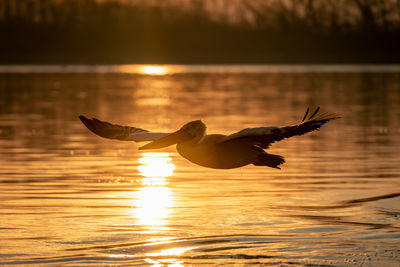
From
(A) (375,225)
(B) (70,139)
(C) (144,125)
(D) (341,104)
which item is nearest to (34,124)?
(C) (144,125)

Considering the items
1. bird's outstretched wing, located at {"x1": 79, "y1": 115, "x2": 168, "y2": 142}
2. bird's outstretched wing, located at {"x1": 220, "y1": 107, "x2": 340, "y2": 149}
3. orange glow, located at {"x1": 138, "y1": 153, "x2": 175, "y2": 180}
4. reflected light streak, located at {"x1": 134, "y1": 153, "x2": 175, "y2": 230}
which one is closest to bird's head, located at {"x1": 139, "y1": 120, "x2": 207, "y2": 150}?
bird's outstretched wing, located at {"x1": 220, "y1": 107, "x2": 340, "y2": 149}

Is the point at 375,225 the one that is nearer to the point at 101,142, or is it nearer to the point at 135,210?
the point at 135,210

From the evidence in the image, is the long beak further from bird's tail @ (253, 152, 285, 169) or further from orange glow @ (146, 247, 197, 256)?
orange glow @ (146, 247, 197, 256)

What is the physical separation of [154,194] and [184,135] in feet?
17.5

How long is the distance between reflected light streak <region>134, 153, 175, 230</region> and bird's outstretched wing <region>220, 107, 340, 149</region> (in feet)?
7.81

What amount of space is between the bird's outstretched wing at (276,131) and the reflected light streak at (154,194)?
2.38m

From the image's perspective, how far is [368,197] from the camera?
19625mm

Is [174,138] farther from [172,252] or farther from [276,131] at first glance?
[172,252]

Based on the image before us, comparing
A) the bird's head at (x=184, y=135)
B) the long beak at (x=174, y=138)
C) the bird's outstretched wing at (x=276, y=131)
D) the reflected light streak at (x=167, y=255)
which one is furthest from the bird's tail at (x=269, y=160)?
the reflected light streak at (x=167, y=255)

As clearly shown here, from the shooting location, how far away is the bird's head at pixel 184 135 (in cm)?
1512

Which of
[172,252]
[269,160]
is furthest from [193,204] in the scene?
[172,252]

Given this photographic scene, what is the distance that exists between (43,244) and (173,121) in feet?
84.5

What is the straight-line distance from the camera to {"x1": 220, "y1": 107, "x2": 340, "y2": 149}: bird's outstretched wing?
14.8m

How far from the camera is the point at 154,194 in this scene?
2034cm
